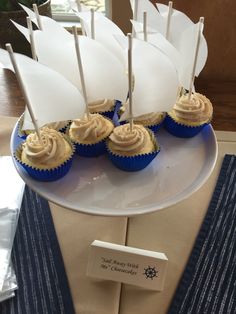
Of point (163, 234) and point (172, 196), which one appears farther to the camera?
point (163, 234)

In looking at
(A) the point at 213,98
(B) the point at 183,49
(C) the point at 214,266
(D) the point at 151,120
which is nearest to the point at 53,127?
(D) the point at 151,120

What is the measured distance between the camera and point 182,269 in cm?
77

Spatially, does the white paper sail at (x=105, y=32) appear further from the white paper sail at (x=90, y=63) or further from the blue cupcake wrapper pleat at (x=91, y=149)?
the blue cupcake wrapper pleat at (x=91, y=149)

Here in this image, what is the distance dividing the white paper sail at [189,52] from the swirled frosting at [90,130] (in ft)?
0.62

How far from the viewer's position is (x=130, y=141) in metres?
0.76

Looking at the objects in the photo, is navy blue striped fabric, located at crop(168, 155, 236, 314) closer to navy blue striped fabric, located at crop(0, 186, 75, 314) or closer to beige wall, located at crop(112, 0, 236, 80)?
navy blue striped fabric, located at crop(0, 186, 75, 314)

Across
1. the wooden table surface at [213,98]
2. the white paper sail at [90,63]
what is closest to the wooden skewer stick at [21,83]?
the white paper sail at [90,63]

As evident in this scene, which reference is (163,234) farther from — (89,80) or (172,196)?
(89,80)

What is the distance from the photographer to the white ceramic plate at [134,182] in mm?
715

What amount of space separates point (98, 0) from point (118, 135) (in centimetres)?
92

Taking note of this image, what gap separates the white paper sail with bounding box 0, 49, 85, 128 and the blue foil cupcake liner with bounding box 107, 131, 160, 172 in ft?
0.38

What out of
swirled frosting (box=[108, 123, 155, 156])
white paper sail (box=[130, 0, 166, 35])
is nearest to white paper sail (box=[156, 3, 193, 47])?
white paper sail (box=[130, 0, 166, 35])

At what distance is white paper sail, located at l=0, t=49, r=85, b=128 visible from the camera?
2.08 ft

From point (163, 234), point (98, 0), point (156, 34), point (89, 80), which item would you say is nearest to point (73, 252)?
point (163, 234)
